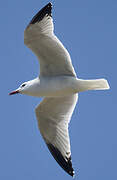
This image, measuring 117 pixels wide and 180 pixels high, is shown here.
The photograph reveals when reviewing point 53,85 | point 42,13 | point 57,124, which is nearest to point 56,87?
point 53,85

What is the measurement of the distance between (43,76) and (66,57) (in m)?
0.59

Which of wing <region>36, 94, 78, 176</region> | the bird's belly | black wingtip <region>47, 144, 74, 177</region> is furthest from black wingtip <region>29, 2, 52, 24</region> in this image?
black wingtip <region>47, 144, 74, 177</region>

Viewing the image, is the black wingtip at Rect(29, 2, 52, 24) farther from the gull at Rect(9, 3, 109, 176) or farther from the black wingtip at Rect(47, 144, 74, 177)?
the black wingtip at Rect(47, 144, 74, 177)

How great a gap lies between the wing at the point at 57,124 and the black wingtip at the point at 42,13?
5.65 feet

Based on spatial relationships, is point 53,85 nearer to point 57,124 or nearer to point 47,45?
point 47,45

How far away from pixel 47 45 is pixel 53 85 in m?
0.77

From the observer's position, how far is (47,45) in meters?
8.47

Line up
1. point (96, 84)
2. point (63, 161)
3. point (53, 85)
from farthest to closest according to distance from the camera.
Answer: point (63, 161)
point (53, 85)
point (96, 84)

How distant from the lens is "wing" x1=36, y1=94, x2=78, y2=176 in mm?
9039

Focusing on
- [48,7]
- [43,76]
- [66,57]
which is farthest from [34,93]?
[48,7]

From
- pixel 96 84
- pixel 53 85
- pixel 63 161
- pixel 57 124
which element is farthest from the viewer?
pixel 57 124

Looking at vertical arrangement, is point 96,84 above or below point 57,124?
above

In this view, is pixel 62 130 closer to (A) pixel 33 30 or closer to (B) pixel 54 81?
(B) pixel 54 81

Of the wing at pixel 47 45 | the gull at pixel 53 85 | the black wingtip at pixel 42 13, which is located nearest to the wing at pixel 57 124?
the gull at pixel 53 85
